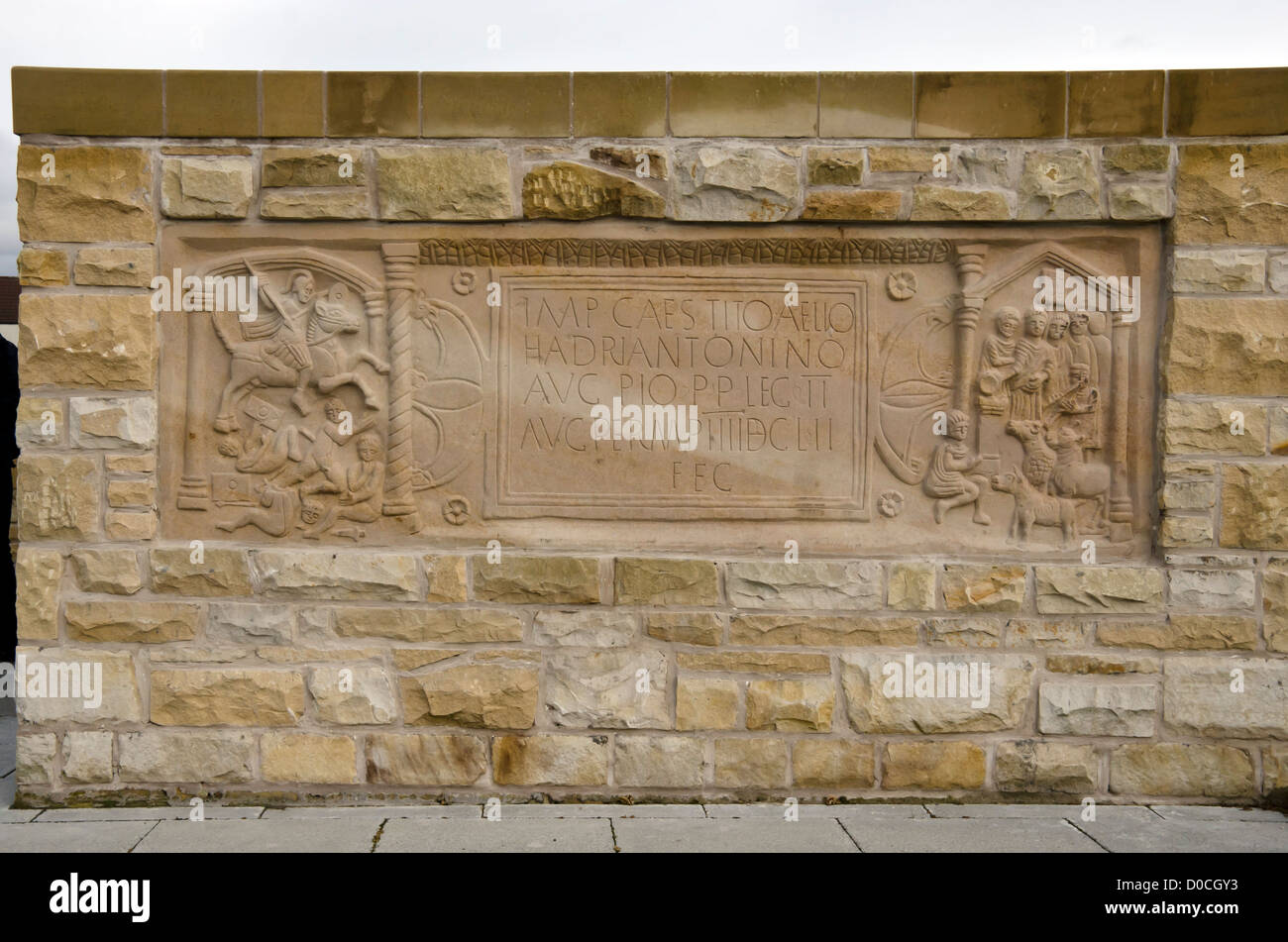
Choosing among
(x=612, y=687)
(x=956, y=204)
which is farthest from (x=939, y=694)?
(x=956, y=204)

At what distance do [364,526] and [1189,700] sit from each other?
315 centimetres

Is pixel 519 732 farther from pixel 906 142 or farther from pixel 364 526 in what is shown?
pixel 906 142

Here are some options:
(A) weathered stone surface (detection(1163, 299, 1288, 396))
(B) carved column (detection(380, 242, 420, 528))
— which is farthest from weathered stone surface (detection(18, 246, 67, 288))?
(A) weathered stone surface (detection(1163, 299, 1288, 396))

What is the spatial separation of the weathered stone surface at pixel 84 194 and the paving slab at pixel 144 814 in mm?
2072

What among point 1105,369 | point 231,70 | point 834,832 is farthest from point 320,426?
point 1105,369

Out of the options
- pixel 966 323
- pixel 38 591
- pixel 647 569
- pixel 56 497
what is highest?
pixel 966 323

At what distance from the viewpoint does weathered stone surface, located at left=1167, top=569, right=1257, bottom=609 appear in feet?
12.6

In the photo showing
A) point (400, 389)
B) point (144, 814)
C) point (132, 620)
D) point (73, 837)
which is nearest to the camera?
point (73, 837)

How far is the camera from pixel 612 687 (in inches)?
151

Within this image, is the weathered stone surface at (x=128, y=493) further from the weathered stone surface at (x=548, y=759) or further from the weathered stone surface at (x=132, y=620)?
the weathered stone surface at (x=548, y=759)

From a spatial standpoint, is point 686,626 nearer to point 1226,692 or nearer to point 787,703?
point 787,703

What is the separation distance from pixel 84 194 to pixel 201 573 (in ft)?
4.73

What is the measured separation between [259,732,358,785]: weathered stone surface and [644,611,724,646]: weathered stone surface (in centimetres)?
119

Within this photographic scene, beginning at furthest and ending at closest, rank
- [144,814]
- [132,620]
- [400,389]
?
[400,389] → [132,620] → [144,814]
